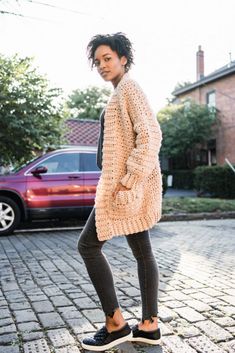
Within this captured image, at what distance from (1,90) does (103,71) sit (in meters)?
7.44

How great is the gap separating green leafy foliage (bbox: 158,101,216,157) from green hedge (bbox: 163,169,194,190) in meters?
1.48

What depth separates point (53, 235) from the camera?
8188 mm

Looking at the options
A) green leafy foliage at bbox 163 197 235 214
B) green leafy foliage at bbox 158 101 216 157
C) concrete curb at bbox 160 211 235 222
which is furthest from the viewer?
green leafy foliage at bbox 158 101 216 157

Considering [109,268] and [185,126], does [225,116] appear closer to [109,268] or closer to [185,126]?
[185,126]

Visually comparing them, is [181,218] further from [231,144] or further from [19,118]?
[231,144]

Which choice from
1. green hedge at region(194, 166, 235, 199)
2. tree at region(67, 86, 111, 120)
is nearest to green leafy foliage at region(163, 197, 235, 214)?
green hedge at region(194, 166, 235, 199)

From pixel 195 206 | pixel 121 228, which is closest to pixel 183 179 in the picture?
pixel 195 206

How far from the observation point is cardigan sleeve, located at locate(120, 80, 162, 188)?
2340 millimetres

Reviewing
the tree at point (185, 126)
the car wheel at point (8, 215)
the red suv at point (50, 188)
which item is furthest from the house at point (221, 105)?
the car wheel at point (8, 215)

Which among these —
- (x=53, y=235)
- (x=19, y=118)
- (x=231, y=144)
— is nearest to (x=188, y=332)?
(x=53, y=235)

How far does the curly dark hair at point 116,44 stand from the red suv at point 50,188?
598 centimetres

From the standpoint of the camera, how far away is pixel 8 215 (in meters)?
8.15

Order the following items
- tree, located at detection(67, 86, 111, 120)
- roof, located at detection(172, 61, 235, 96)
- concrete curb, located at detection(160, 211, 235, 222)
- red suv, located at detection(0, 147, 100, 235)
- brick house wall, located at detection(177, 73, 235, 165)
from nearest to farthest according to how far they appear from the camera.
Result: red suv, located at detection(0, 147, 100, 235), concrete curb, located at detection(160, 211, 235, 222), roof, located at detection(172, 61, 235, 96), brick house wall, located at detection(177, 73, 235, 165), tree, located at detection(67, 86, 111, 120)

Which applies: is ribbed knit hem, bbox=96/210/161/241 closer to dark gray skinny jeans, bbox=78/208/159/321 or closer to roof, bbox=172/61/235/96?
dark gray skinny jeans, bbox=78/208/159/321
